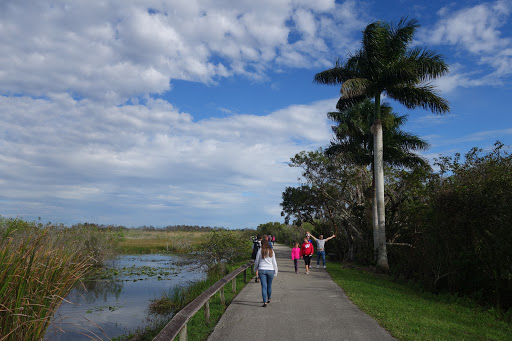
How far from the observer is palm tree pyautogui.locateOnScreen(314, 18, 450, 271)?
2081 centimetres

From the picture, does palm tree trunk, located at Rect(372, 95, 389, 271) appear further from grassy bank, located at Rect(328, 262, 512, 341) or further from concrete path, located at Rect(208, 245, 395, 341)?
concrete path, located at Rect(208, 245, 395, 341)

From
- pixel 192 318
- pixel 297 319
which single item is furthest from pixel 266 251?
pixel 192 318

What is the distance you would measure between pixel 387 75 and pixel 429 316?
15.0 meters

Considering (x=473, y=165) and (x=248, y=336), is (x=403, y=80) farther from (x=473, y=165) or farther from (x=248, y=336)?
(x=248, y=336)

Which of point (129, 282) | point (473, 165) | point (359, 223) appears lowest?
point (129, 282)

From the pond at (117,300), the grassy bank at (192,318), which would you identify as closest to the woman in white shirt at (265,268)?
the grassy bank at (192,318)

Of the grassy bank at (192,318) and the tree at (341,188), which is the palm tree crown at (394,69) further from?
the grassy bank at (192,318)

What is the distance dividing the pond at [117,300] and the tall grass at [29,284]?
11.0 ft

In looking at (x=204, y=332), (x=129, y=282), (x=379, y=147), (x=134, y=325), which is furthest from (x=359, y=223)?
(x=204, y=332)

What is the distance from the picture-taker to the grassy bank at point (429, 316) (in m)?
7.64

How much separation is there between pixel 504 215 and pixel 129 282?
19066 millimetres

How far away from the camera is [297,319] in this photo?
327 inches

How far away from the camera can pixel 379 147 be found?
2141 cm

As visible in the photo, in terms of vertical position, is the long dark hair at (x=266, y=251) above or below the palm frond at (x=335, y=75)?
below
